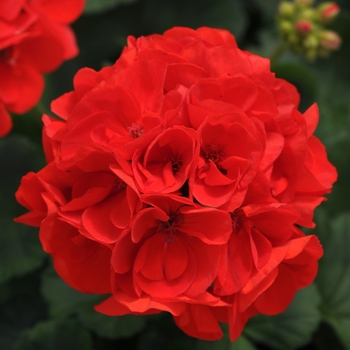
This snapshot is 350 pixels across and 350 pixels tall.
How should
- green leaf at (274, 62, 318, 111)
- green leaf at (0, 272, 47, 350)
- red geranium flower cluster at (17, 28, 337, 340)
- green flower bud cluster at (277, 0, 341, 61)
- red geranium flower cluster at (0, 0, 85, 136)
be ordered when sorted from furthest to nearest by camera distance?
green leaf at (274, 62, 318, 111), green leaf at (0, 272, 47, 350), green flower bud cluster at (277, 0, 341, 61), red geranium flower cluster at (0, 0, 85, 136), red geranium flower cluster at (17, 28, 337, 340)

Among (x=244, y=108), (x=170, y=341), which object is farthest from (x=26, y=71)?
(x=170, y=341)

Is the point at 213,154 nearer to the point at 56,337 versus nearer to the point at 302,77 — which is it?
the point at 56,337

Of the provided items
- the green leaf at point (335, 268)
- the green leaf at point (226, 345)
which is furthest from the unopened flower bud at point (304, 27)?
the green leaf at point (226, 345)

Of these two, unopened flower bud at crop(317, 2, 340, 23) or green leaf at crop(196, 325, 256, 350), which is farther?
unopened flower bud at crop(317, 2, 340, 23)

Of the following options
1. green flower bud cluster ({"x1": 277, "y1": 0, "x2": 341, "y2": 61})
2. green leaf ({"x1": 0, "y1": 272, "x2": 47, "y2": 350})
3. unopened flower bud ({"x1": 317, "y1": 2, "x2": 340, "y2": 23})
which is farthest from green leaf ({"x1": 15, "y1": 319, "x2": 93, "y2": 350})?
unopened flower bud ({"x1": 317, "y1": 2, "x2": 340, "y2": 23})

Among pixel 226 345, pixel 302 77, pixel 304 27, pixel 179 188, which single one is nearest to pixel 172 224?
pixel 179 188

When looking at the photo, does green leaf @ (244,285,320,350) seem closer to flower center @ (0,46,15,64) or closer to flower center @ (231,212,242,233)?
flower center @ (231,212,242,233)

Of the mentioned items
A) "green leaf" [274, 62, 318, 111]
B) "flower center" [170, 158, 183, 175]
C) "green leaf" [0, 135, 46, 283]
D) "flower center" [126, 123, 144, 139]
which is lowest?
"green leaf" [0, 135, 46, 283]

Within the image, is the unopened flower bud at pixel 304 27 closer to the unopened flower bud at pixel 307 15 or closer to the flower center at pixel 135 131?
the unopened flower bud at pixel 307 15
